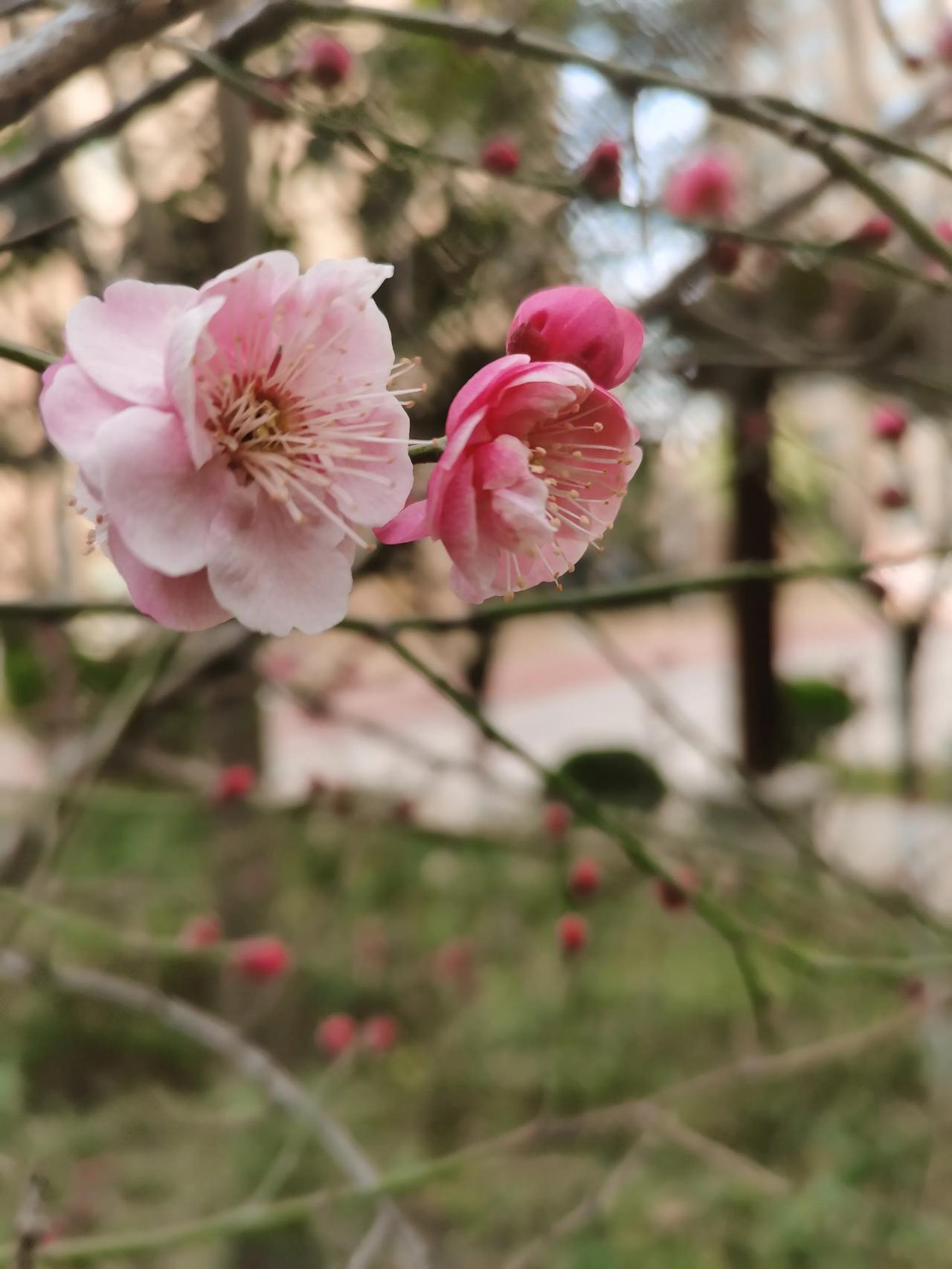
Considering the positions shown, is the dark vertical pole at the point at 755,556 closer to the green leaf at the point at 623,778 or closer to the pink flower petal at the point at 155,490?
the green leaf at the point at 623,778

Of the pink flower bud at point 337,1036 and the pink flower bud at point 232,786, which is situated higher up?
the pink flower bud at point 232,786

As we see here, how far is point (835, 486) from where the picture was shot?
1.06 m

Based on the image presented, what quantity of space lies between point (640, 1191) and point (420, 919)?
1.73 feet

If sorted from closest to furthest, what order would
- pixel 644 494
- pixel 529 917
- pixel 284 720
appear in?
pixel 644 494
pixel 284 720
pixel 529 917

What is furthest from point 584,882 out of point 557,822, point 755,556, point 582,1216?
point 755,556

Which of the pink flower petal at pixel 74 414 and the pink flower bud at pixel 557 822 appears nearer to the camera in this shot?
the pink flower petal at pixel 74 414

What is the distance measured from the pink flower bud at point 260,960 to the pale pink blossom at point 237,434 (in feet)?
1.87

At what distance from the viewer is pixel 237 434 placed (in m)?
Result: 0.20

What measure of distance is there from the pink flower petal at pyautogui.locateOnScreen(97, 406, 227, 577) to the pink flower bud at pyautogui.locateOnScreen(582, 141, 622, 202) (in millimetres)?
283

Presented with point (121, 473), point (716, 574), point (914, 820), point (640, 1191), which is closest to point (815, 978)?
point (716, 574)

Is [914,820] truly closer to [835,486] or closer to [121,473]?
[835,486]

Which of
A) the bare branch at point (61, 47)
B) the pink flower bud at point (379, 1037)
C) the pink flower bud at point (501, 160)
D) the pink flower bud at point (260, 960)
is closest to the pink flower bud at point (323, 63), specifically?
the pink flower bud at point (501, 160)

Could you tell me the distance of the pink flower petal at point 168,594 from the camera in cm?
18

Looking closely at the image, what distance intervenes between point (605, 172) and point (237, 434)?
0.91ft
